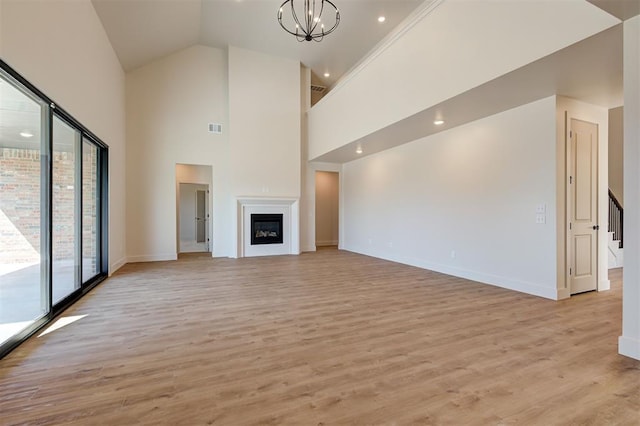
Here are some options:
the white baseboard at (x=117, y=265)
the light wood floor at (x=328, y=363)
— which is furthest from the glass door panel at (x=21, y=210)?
the white baseboard at (x=117, y=265)

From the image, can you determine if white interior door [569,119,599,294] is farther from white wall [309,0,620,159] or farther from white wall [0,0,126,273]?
white wall [0,0,126,273]

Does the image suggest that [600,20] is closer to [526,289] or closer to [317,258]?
[526,289]

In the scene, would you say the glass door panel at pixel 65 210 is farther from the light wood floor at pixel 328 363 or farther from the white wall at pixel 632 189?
the white wall at pixel 632 189

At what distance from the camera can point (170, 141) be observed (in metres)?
7.32

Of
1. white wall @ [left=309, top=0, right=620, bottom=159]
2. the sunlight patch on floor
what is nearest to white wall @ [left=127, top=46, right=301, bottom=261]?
white wall @ [left=309, top=0, right=620, bottom=159]

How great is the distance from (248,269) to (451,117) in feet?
14.9

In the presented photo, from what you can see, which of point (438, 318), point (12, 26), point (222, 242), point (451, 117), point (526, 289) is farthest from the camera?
point (222, 242)

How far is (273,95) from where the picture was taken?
7980mm

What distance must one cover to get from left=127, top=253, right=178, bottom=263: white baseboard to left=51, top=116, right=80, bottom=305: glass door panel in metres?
3.06

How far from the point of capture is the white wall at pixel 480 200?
4.00m

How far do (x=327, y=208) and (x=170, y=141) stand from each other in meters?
5.22

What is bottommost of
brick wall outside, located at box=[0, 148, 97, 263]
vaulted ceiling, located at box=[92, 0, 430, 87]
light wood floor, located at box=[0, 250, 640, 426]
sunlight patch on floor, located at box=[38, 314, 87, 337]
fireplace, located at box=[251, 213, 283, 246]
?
sunlight patch on floor, located at box=[38, 314, 87, 337]

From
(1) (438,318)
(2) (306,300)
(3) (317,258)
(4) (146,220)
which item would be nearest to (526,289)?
(1) (438,318)

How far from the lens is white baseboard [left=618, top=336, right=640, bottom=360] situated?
7.50ft
